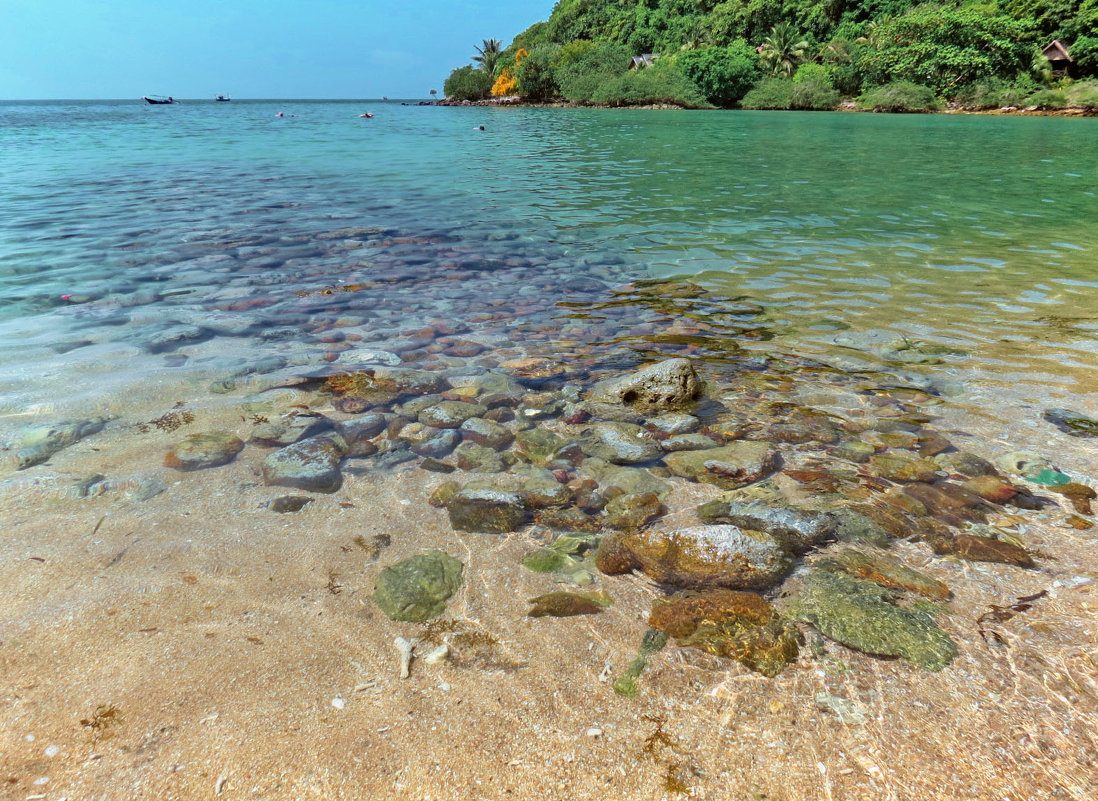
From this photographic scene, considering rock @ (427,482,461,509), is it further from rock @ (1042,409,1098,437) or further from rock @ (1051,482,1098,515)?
rock @ (1042,409,1098,437)

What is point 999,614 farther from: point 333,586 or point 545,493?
point 333,586

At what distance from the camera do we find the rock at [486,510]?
284cm

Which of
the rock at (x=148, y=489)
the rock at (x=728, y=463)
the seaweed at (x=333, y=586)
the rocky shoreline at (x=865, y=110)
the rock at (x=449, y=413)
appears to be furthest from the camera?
the rocky shoreline at (x=865, y=110)

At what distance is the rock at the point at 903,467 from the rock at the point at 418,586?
93.9 inches

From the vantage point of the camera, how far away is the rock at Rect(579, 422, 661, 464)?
3.42 m

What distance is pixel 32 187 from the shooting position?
1370 centimetres

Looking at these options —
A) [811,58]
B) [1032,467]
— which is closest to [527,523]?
[1032,467]

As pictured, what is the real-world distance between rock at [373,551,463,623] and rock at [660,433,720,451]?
1542mm

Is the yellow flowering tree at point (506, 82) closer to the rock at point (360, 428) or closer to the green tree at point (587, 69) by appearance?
the green tree at point (587, 69)

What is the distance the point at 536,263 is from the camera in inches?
305

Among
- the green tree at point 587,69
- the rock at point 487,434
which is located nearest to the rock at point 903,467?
the rock at point 487,434

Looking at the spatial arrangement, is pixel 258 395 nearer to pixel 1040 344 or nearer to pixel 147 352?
pixel 147 352

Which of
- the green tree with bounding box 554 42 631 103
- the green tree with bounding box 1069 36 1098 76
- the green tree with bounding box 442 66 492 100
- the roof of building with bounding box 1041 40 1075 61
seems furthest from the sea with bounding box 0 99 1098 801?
the green tree with bounding box 442 66 492 100

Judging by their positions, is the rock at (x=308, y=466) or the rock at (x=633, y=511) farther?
the rock at (x=308, y=466)
